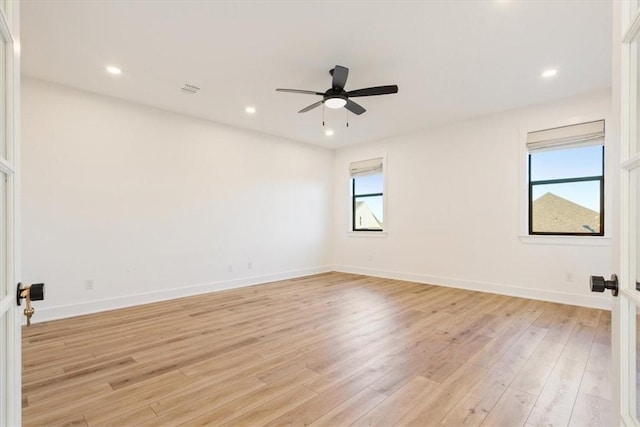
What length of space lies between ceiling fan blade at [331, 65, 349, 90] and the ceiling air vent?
1871mm

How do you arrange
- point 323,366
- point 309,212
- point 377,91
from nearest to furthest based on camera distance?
1. point 323,366
2. point 377,91
3. point 309,212

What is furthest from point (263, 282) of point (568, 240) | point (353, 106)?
point (568, 240)

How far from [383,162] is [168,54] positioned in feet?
14.0

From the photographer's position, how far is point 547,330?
10.6 ft

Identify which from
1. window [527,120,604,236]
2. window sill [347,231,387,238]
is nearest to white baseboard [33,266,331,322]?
window sill [347,231,387,238]

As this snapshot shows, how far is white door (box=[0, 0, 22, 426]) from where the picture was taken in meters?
0.82

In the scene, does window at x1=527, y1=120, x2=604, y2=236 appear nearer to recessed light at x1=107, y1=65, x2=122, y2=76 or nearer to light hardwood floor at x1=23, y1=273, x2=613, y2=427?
light hardwood floor at x1=23, y1=273, x2=613, y2=427

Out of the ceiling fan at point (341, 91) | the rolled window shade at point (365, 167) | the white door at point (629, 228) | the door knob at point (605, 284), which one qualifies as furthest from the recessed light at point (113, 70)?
the rolled window shade at point (365, 167)

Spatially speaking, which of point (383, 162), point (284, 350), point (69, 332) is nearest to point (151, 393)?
point (284, 350)

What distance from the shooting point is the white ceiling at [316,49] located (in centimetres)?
253

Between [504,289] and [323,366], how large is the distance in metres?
3.58

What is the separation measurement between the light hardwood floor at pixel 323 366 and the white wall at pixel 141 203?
2.09 feet

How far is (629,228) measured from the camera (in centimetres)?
85

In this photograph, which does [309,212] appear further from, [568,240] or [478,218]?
[568,240]
